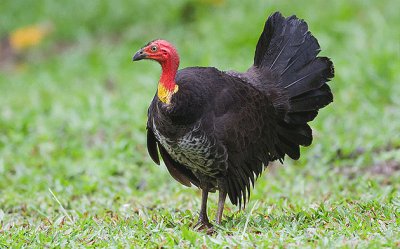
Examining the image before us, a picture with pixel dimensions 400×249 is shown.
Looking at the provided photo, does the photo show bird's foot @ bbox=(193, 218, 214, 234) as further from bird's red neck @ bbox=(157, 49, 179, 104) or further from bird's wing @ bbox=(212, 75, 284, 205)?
bird's red neck @ bbox=(157, 49, 179, 104)

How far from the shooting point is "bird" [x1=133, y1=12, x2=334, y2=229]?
17.4 feet

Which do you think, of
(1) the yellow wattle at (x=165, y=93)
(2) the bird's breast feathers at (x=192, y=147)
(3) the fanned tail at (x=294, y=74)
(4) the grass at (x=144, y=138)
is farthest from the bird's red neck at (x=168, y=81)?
(3) the fanned tail at (x=294, y=74)

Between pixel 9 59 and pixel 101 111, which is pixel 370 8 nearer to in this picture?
pixel 101 111

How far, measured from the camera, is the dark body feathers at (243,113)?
530 cm

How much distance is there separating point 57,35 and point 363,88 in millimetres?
8190

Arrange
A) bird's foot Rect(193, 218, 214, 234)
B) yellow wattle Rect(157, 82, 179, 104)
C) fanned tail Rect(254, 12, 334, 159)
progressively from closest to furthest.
A: yellow wattle Rect(157, 82, 179, 104) < bird's foot Rect(193, 218, 214, 234) < fanned tail Rect(254, 12, 334, 159)

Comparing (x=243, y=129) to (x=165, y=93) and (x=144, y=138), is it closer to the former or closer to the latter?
(x=165, y=93)

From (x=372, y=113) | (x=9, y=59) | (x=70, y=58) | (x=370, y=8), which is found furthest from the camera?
(x=9, y=59)

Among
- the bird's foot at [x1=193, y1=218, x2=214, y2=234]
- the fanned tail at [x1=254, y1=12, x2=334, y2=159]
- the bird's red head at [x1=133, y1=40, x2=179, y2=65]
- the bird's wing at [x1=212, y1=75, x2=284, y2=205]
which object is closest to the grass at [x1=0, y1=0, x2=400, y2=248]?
the bird's foot at [x1=193, y1=218, x2=214, y2=234]

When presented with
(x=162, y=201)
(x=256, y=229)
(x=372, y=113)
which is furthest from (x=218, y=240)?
(x=372, y=113)

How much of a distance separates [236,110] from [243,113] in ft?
0.25

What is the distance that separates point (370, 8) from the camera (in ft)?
44.8

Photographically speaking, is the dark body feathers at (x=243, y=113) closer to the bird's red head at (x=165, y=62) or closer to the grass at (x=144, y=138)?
the bird's red head at (x=165, y=62)

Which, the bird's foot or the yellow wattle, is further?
the bird's foot
